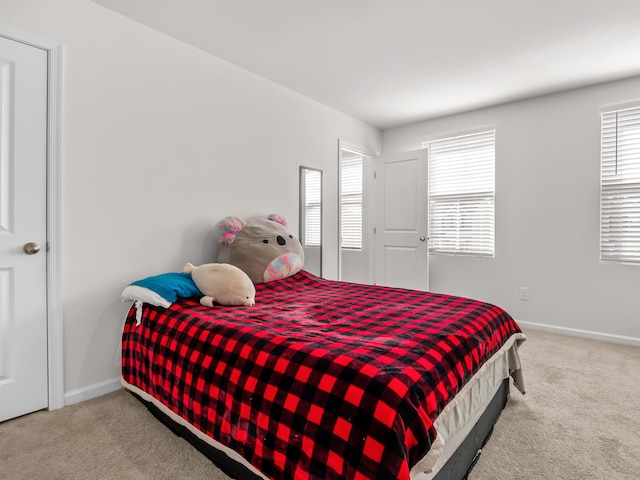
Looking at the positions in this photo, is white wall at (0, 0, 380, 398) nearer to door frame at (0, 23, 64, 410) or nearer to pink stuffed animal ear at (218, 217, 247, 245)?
door frame at (0, 23, 64, 410)

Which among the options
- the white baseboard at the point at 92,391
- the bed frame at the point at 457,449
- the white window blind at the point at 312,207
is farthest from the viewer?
the white window blind at the point at 312,207

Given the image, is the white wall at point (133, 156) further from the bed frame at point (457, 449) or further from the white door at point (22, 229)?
the bed frame at point (457, 449)

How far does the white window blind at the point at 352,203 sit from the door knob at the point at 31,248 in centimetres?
357

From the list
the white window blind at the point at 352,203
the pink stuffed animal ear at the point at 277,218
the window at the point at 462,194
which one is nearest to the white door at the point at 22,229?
the pink stuffed animal ear at the point at 277,218

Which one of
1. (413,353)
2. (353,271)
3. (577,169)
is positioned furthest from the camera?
(353,271)

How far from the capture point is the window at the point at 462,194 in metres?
4.02

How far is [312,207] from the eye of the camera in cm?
377

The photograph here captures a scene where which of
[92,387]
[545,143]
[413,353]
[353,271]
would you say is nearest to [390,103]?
[545,143]

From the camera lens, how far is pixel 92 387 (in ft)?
7.22

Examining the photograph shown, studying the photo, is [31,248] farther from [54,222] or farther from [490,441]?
[490,441]

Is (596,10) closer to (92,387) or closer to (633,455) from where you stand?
(633,455)

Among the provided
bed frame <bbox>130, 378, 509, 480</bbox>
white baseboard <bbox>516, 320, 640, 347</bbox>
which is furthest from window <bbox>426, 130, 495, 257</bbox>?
bed frame <bbox>130, 378, 509, 480</bbox>

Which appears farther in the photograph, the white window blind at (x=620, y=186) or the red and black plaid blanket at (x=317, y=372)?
the white window blind at (x=620, y=186)

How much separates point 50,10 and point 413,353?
8.44 feet
